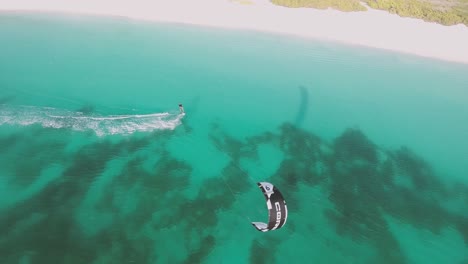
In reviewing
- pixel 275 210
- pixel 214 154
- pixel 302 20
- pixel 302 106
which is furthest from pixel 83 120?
pixel 302 20

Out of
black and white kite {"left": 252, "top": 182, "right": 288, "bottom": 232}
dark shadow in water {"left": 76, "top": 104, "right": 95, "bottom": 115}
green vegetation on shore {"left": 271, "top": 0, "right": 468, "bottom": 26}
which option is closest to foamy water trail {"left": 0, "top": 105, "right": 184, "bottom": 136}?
dark shadow in water {"left": 76, "top": 104, "right": 95, "bottom": 115}

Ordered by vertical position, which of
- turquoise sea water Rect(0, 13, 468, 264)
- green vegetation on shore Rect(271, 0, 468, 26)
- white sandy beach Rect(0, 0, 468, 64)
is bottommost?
turquoise sea water Rect(0, 13, 468, 264)

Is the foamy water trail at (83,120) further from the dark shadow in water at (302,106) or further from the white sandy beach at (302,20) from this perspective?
the white sandy beach at (302,20)

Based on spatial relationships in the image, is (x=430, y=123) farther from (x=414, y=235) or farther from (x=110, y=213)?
(x=110, y=213)

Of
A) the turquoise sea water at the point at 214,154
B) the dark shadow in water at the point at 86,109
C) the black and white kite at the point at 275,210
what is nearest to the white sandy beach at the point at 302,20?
the turquoise sea water at the point at 214,154

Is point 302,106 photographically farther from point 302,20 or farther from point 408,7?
point 408,7

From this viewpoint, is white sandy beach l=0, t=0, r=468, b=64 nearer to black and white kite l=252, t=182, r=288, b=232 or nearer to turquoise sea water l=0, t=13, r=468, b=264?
turquoise sea water l=0, t=13, r=468, b=264

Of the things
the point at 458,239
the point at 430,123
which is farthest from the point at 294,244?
the point at 430,123
